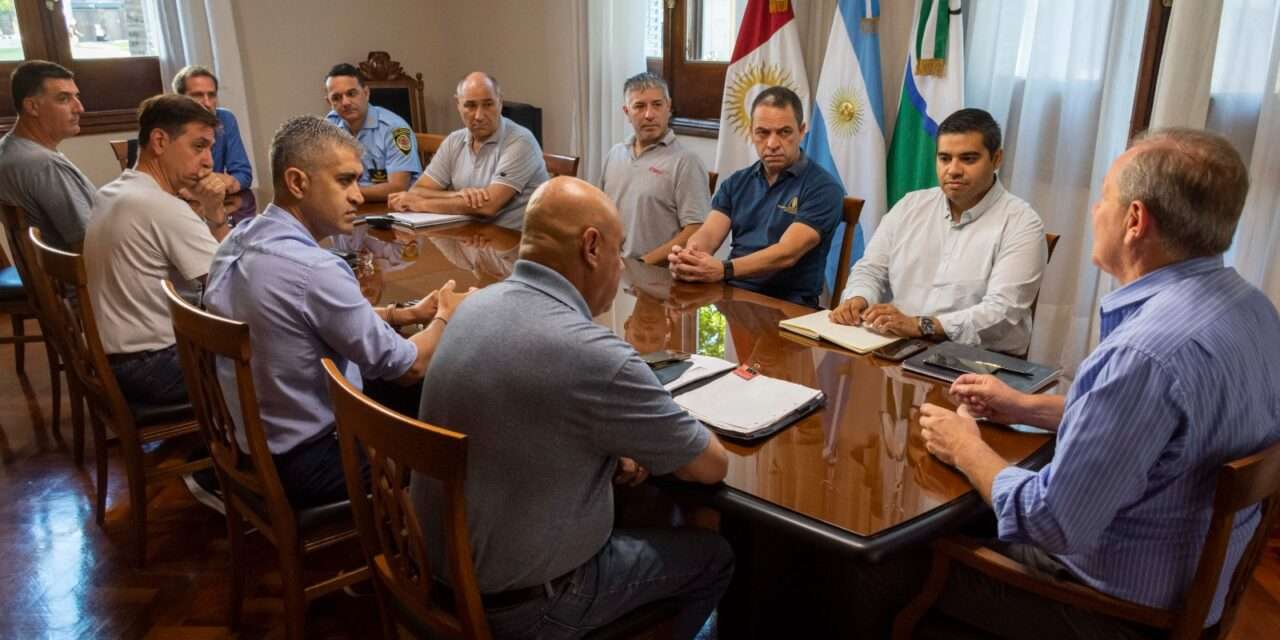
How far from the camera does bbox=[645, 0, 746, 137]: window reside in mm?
4395

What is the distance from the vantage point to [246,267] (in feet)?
5.38

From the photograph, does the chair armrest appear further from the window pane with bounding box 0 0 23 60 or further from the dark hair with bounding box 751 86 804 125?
the window pane with bounding box 0 0 23 60

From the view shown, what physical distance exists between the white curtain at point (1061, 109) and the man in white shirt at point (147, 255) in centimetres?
275

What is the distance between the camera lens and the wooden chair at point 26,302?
2.40 meters

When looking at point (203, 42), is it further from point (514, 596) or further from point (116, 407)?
point (514, 596)

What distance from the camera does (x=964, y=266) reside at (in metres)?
2.29

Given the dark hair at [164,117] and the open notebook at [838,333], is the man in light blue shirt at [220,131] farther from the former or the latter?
the open notebook at [838,333]

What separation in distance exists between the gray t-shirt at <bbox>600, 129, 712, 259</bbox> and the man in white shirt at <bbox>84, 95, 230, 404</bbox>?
1.54m

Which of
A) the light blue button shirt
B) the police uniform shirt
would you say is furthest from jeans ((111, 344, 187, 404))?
the police uniform shirt

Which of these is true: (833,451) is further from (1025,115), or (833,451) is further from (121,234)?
(1025,115)

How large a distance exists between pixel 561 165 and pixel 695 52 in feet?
4.17

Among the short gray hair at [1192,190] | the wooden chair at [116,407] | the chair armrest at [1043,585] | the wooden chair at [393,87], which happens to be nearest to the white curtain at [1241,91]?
the short gray hair at [1192,190]

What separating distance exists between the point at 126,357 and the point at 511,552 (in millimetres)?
1526

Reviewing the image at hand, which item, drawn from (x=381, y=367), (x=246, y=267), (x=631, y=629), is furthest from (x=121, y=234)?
(x=631, y=629)
